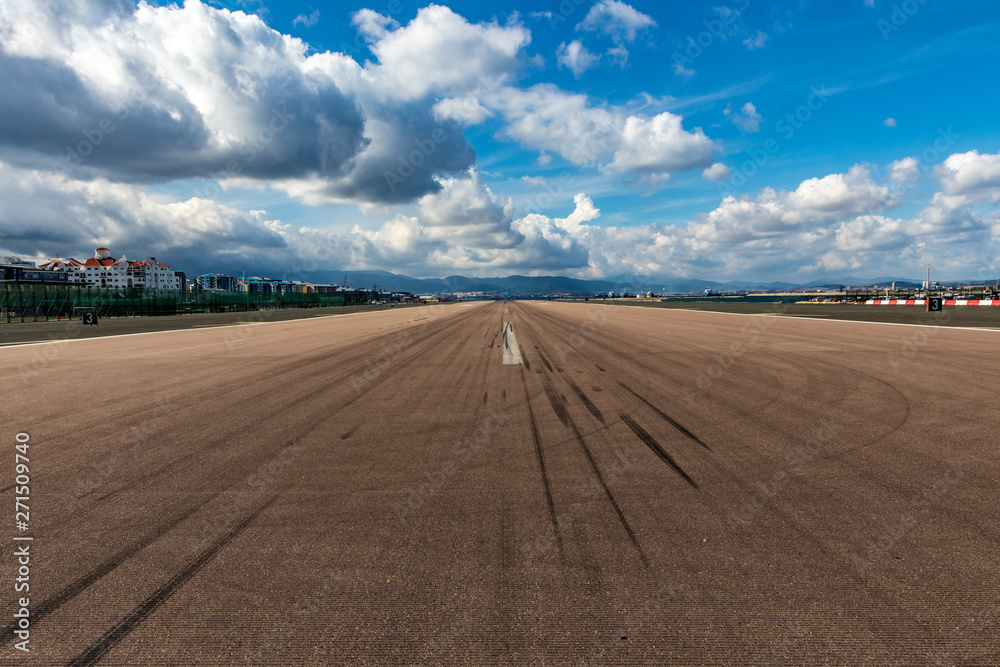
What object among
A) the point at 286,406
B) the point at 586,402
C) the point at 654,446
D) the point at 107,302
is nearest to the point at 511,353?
the point at 586,402

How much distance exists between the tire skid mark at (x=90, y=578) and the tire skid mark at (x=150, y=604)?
492 mm

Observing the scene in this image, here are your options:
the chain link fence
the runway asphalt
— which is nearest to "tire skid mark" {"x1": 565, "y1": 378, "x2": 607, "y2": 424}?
the runway asphalt

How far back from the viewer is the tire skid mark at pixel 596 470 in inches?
135

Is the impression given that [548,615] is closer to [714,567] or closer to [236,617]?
[714,567]

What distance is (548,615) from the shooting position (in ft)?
8.72

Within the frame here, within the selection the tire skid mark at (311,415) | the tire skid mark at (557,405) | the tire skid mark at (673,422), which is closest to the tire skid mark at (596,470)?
the tire skid mark at (557,405)

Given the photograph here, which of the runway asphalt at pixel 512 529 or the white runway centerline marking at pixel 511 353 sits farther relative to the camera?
the white runway centerline marking at pixel 511 353

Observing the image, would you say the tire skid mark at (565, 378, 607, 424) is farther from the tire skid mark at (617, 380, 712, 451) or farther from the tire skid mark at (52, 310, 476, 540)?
the tire skid mark at (52, 310, 476, 540)

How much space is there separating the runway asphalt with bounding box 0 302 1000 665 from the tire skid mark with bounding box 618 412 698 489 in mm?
51

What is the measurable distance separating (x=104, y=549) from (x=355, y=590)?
82.0 inches

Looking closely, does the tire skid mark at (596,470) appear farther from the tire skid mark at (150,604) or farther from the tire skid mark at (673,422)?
the tire skid mark at (150,604)

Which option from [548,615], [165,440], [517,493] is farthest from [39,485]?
[548,615]

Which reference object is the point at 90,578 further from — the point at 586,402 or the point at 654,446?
the point at 586,402

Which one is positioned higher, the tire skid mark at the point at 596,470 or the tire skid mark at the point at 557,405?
the tire skid mark at the point at 557,405
